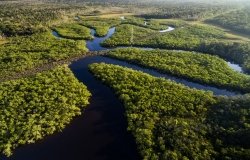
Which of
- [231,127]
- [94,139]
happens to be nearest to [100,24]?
[94,139]

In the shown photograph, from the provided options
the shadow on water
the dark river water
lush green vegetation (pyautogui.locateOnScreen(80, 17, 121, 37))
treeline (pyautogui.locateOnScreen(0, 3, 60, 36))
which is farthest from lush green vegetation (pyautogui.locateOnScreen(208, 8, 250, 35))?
the shadow on water

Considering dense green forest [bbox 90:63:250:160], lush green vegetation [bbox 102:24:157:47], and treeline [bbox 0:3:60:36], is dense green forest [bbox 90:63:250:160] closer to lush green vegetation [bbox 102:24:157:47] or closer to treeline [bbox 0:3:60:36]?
lush green vegetation [bbox 102:24:157:47]

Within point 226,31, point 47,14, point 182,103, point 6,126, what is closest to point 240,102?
point 182,103

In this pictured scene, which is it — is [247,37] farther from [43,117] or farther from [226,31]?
[43,117]

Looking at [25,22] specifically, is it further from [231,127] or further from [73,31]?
[231,127]

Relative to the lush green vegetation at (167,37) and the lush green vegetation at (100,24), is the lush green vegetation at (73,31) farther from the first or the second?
the lush green vegetation at (167,37)
